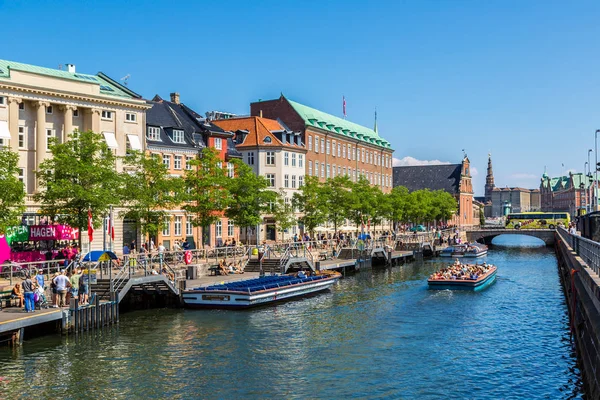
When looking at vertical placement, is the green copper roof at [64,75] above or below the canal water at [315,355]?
above

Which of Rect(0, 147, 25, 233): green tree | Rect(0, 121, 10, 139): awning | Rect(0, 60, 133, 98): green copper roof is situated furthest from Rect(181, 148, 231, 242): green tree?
Rect(0, 147, 25, 233): green tree

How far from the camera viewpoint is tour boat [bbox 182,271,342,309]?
41.7m

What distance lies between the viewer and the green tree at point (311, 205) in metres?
77.4

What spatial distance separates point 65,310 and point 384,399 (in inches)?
660

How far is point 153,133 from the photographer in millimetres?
68688

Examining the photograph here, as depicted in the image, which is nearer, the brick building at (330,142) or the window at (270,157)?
the window at (270,157)

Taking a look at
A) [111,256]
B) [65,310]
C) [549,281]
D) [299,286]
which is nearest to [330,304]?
[299,286]

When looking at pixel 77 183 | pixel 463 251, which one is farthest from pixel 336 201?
pixel 77 183

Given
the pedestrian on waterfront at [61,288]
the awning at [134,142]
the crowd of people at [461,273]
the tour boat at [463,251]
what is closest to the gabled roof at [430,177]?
the tour boat at [463,251]

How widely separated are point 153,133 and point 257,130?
2120cm

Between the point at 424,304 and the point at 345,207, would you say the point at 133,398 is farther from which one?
the point at 345,207

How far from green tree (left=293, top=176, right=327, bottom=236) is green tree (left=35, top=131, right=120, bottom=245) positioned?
30.7m

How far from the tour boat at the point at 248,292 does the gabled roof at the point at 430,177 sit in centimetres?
13555

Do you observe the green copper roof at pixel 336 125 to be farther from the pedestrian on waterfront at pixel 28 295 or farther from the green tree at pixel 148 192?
the pedestrian on waterfront at pixel 28 295
